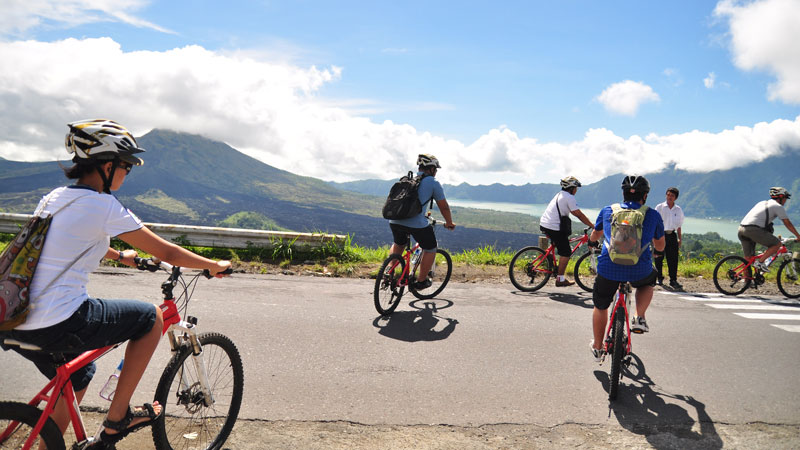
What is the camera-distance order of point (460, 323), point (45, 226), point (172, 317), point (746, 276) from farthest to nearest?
point (746, 276) → point (460, 323) → point (172, 317) → point (45, 226)

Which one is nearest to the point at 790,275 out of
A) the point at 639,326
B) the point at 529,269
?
the point at 529,269

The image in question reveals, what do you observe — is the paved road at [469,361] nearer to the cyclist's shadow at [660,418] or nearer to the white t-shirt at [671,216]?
the cyclist's shadow at [660,418]

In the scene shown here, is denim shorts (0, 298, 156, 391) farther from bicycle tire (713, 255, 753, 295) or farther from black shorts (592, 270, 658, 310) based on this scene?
bicycle tire (713, 255, 753, 295)

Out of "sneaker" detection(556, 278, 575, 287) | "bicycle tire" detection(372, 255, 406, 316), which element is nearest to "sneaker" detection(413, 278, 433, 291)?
"bicycle tire" detection(372, 255, 406, 316)

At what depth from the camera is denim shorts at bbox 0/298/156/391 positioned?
2346 millimetres

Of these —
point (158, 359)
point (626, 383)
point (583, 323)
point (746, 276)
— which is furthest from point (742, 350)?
point (158, 359)

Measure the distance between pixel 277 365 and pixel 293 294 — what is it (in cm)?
286

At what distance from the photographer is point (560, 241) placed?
9.35 m

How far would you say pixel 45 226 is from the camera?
2273 millimetres

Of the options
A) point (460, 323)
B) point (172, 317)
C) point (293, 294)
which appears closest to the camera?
point (172, 317)

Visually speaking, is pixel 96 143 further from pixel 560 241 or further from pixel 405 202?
pixel 560 241

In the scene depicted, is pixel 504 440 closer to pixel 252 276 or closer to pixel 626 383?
pixel 626 383

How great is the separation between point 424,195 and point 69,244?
17.0 feet

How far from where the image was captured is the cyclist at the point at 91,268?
230cm
